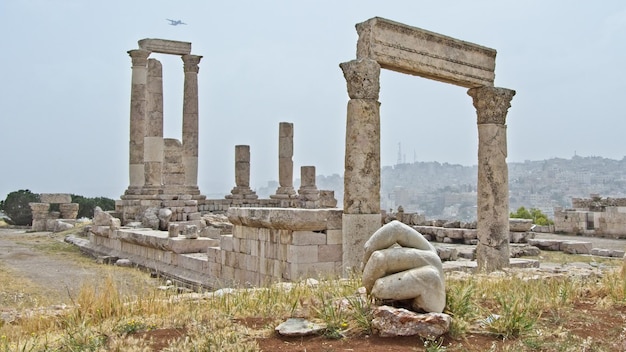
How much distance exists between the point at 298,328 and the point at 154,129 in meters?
23.4

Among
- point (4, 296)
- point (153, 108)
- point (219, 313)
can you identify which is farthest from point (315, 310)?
point (153, 108)

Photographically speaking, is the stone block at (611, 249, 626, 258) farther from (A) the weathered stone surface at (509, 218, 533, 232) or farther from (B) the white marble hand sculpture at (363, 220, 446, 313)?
(B) the white marble hand sculpture at (363, 220, 446, 313)

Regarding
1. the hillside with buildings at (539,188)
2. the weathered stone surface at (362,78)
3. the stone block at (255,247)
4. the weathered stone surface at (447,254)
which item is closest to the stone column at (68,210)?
the stone block at (255,247)

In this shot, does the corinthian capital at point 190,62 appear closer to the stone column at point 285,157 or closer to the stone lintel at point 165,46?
the stone lintel at point 165,46

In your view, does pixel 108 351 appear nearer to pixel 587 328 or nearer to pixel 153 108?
pixel 587 328

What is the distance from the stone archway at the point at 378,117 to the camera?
437 inches

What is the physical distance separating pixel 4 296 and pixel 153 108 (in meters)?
17.3

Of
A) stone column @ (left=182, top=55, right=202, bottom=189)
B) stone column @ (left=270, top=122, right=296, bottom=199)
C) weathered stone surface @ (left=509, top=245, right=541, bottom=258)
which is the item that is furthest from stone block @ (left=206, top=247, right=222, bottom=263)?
stone column @ (left=270, top=122, right=296, bottom=199)

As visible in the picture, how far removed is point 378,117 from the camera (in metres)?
11.3

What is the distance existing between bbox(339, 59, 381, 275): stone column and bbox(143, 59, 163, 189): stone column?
17.5 meters

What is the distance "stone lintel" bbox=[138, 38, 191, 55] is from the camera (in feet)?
95.2

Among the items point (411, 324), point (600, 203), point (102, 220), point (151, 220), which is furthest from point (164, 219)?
point (600, 203)

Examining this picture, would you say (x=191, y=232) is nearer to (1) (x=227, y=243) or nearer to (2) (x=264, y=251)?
(1) (x=227, y=243)

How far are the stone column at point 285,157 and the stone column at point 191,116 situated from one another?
16.3 ft
